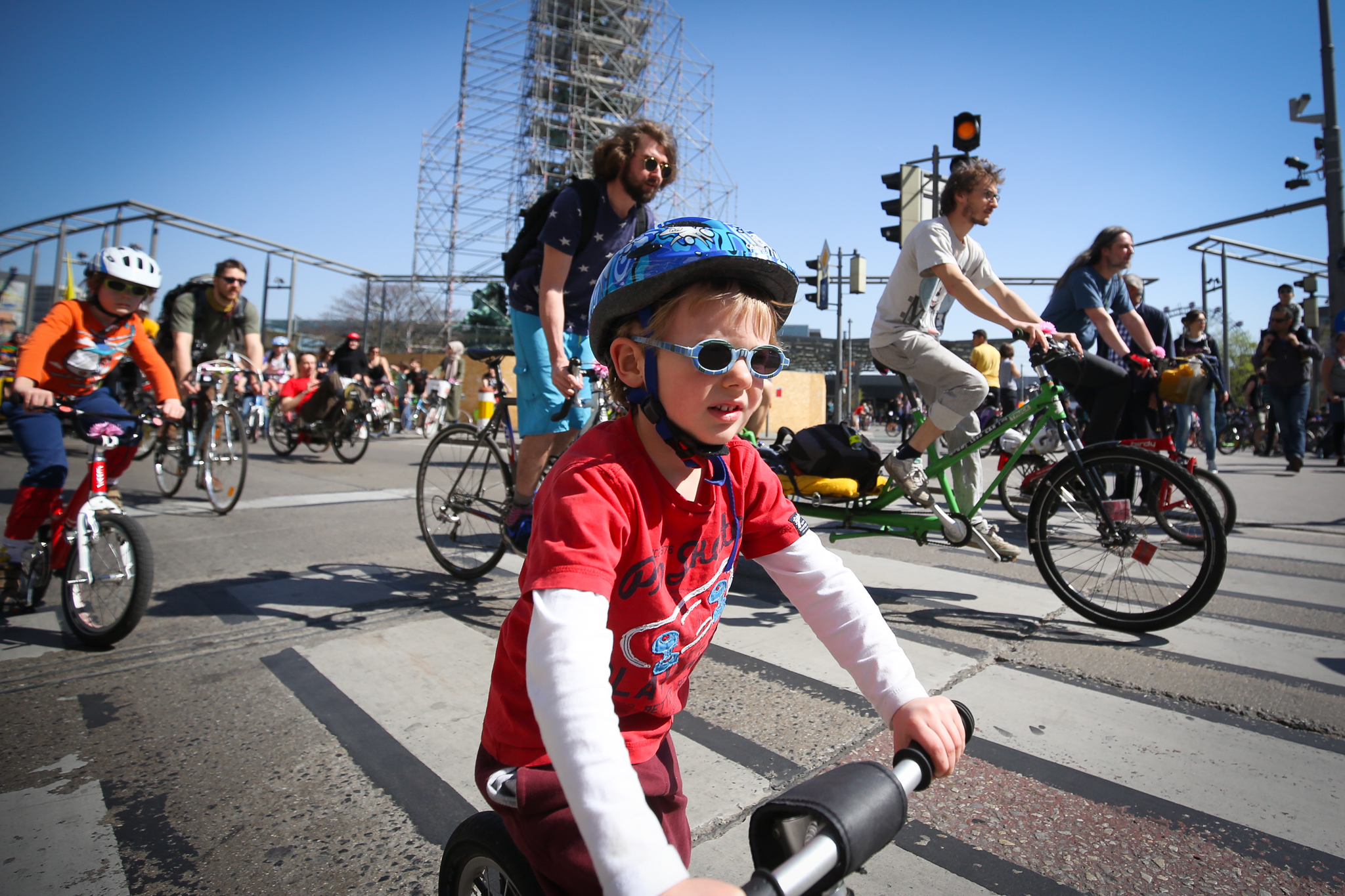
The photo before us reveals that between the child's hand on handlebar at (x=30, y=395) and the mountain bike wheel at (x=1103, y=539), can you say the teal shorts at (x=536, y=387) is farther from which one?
the mountain bike wheel at (x=1103, y=539)

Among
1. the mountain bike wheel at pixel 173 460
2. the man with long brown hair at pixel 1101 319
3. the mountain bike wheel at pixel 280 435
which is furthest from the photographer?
the mountain bike wheel at pixel 280 435

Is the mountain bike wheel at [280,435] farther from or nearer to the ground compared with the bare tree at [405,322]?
nearer to the ground

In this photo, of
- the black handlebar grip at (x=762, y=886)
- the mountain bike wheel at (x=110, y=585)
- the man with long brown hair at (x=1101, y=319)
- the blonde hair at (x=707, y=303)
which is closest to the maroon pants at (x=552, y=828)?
the black handlebar grip at (x=762, y=886)

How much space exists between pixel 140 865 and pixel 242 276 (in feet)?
19.2

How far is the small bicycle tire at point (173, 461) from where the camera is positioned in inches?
250

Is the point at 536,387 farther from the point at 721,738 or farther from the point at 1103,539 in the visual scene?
the point at 1103,539

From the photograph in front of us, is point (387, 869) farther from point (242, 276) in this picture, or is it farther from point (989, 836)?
point (242, 276)

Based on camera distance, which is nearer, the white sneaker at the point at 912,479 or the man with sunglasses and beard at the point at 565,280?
the man with sunglasses and beard at the point at 565,280

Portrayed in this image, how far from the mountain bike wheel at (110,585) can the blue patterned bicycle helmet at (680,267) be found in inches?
97.7

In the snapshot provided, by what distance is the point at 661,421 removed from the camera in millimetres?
1236

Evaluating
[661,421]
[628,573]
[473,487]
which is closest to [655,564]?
[628,573]

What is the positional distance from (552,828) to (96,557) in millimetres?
2967

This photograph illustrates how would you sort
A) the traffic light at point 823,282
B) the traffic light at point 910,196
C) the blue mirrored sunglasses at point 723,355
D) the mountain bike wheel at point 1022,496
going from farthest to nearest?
1. the traffic light at point 823,282
2. the traffic light at point 910,196
3. the mountain bike wheel at point 1022,496
4. the blue mirrored sunglasses at point 723,355

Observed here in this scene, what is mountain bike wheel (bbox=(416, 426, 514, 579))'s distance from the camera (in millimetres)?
3746
